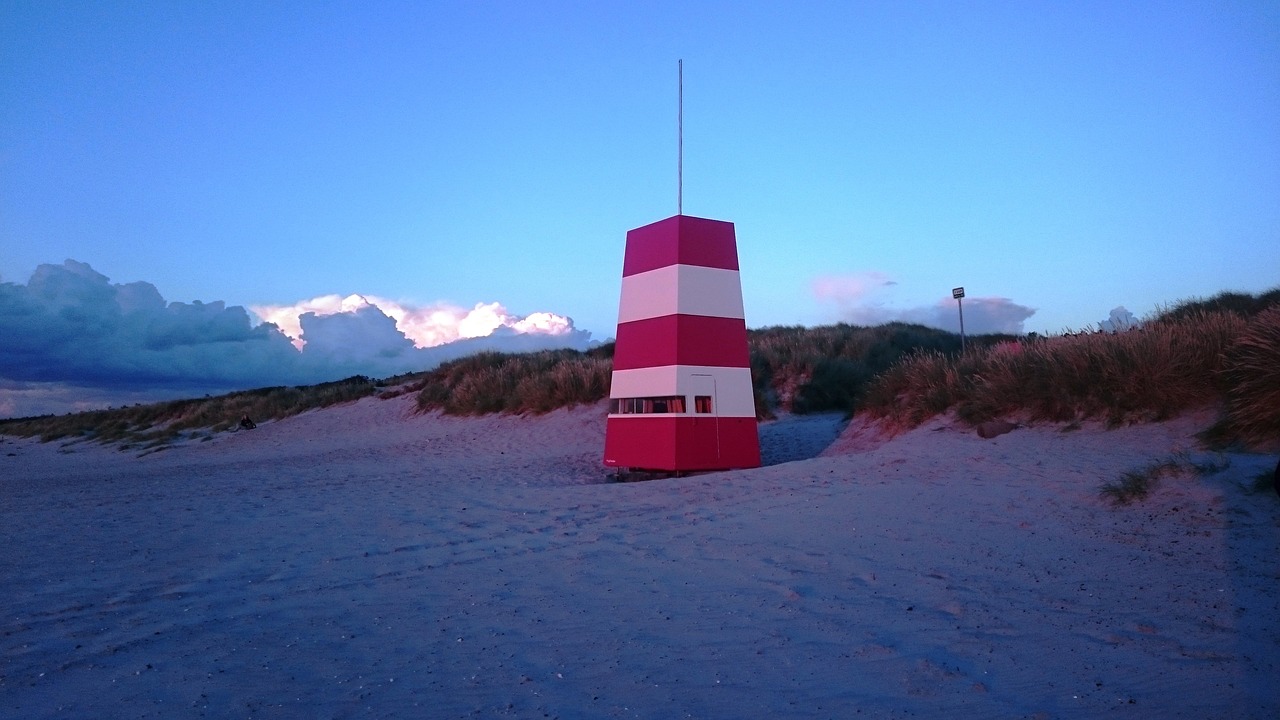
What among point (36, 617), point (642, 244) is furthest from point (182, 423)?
point (36, 617)

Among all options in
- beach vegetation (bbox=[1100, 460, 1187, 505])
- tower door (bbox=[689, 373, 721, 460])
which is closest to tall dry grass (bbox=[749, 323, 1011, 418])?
tower door (bbox=[689, 373, 721, 460])

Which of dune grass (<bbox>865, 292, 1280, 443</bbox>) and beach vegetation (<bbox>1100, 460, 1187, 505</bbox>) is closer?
beach vegetation (<bbox>1100, 460, 1187, 505</bbox>)

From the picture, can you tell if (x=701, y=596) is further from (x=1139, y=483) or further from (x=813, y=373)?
(x=813, y=373)

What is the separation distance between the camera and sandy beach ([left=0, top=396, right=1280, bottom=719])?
3619mm

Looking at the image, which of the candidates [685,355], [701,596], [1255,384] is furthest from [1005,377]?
[701,596]

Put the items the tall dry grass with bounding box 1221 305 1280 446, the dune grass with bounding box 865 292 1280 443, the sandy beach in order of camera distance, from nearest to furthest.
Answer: the sandy beach, the tall dry grass with bounding box 1221 305 1280 446, the dune grass with bounding box 865 292 1280 443

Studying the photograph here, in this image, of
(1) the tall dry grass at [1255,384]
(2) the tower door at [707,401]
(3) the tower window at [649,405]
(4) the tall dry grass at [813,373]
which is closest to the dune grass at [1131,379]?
(1) the tall dry grass at [1255,384]

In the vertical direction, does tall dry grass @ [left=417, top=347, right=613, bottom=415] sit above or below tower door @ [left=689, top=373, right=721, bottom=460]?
above

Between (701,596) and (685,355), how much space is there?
592cm

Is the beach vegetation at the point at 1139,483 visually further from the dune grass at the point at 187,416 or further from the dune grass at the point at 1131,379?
the dune grass at the point at 187,416

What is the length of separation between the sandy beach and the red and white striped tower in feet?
4.27

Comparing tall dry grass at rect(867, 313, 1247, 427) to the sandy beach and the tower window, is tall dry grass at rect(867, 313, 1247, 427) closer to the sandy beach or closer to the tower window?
the sandy beach

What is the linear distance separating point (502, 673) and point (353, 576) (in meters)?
2.54

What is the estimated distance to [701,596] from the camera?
5.13 meters
